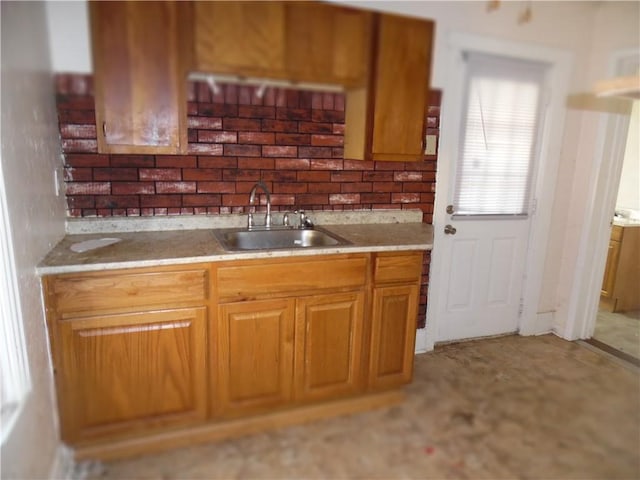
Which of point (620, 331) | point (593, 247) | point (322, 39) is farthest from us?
point (620, 331)

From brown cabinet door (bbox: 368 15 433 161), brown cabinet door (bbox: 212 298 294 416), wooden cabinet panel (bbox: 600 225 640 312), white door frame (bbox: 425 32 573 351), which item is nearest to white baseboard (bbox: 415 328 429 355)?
white door frame (bbox: 425 32 573 351)

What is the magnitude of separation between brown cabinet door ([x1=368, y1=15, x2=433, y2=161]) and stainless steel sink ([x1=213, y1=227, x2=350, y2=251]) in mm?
444

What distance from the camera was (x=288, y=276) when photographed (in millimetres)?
1582

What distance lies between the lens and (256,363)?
1.61m

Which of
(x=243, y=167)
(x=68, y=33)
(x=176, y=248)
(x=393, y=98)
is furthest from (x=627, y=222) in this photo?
(x=68, y=33)

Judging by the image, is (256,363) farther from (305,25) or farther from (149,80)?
(305,25)

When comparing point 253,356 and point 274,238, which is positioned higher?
point 274,238

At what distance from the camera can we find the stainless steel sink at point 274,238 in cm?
184

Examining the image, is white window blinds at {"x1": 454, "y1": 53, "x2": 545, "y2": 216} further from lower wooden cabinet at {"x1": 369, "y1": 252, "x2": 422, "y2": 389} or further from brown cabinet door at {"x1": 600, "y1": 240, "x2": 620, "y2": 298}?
brown cabinet door at {"x1": 600, "y1": 240, "x2": 620, "y2": 298}

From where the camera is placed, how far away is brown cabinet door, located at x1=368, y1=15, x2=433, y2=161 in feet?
4.07

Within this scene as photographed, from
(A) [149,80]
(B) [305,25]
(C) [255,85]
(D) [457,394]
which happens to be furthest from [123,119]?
(D) [457,394]

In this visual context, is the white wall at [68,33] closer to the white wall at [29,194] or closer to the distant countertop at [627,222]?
the white wall at [29,194]

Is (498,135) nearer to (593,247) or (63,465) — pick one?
(593,247)

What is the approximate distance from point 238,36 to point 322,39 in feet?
0.77
